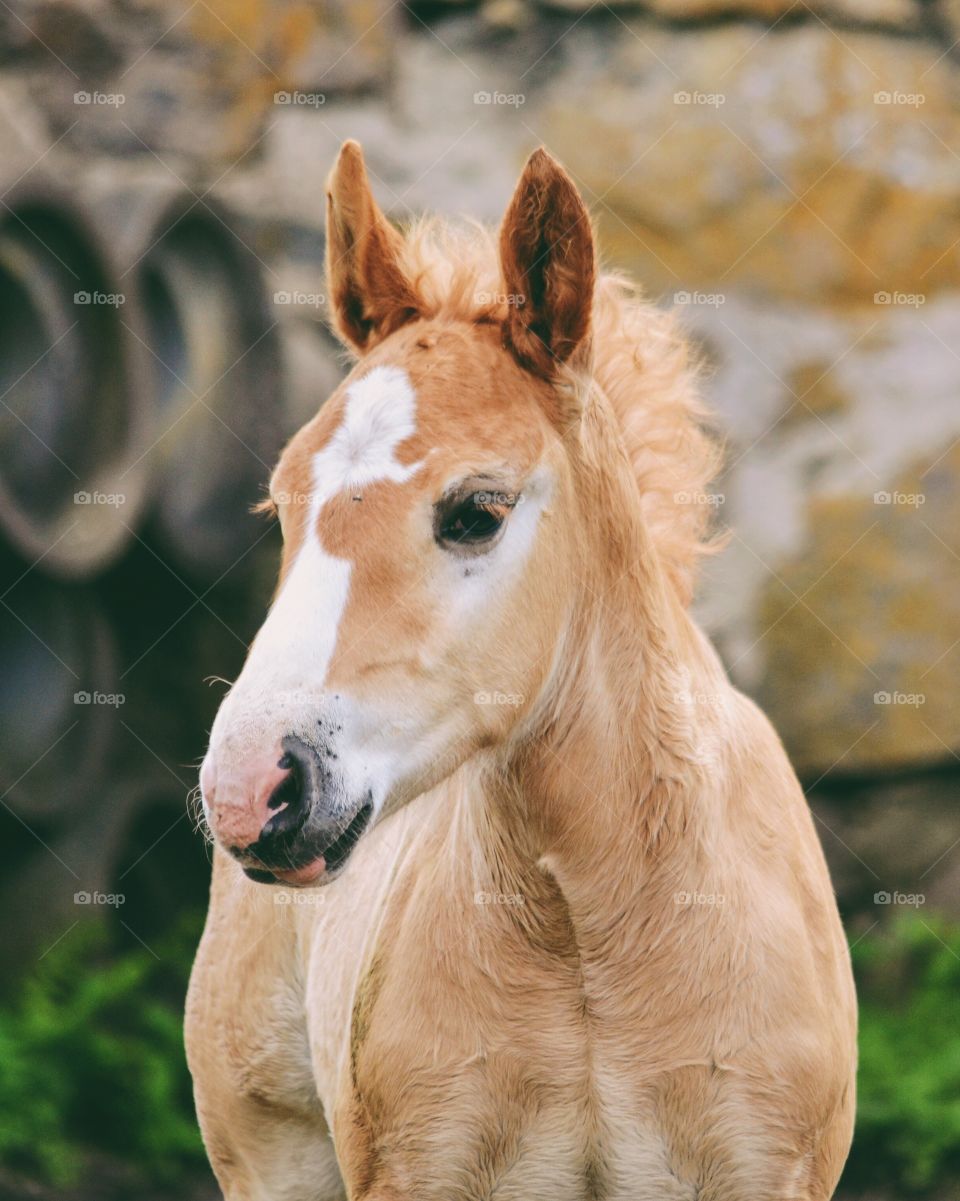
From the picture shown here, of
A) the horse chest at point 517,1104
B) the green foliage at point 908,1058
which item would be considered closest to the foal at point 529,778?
the horse chest at point 517,1104

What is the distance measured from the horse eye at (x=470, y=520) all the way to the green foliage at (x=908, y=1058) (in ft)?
12.5

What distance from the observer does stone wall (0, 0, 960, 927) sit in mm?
6129

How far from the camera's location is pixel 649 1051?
2600mm

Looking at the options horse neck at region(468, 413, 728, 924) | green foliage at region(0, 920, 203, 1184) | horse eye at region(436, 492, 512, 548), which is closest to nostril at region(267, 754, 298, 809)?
horse eye at region(436, 492, 512, 548)

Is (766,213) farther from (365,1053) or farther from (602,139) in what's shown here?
(365,1053)

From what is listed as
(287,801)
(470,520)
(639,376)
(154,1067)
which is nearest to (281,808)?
(287,801)

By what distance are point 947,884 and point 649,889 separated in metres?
3.98

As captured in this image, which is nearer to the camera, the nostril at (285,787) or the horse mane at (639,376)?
the nostril at (285,787)

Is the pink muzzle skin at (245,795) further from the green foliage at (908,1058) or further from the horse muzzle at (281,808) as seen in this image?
the green foliage at (908,1058)

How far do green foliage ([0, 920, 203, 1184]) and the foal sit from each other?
280 centimetres

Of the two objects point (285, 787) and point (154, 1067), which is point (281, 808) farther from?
point (154, 1067)

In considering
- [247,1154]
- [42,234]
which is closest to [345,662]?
[247,1154]

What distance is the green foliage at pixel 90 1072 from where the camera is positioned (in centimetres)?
528

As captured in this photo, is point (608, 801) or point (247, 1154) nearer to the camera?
point (608, 801)
